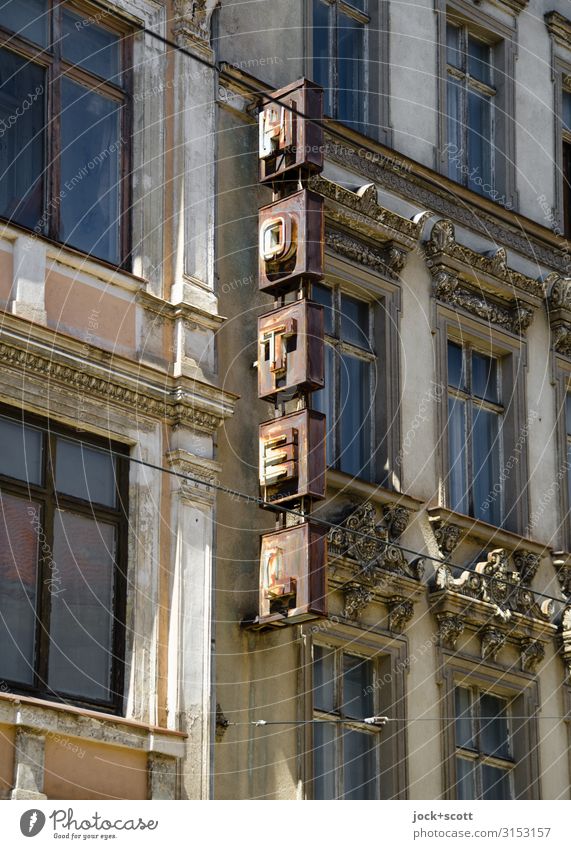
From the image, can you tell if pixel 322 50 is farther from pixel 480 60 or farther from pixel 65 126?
pixel 65 126

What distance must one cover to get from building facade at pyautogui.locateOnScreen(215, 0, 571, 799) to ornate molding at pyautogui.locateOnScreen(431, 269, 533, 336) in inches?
1.5

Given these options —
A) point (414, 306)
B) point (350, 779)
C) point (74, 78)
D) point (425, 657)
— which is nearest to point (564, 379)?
point (414, 306)

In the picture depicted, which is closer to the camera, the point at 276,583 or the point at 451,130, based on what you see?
the point at 276,583

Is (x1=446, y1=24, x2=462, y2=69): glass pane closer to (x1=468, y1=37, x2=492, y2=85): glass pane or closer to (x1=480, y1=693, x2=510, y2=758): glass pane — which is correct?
(x1=468, y1=37, x2=492, y2=85): glass pane

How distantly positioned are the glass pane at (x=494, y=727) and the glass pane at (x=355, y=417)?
3.14m

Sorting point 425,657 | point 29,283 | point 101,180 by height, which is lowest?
point 425,657

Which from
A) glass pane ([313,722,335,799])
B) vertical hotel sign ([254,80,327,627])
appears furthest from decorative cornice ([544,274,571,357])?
glass pane ([313,722,335,799])

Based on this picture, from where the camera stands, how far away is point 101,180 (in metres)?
21.0

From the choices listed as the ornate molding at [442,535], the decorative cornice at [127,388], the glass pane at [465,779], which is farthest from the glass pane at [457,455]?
the decorative cornice at [127,388]

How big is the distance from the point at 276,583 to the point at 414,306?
5.32 meters

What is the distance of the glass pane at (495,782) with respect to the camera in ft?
78.7

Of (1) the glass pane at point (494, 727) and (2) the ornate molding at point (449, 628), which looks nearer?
(2) the ornate molding at point (449, 628)

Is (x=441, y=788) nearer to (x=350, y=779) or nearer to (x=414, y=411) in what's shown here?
(x=350, y=779)

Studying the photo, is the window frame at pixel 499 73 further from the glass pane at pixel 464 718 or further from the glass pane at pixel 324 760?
the glass pane at pixel 324 760
